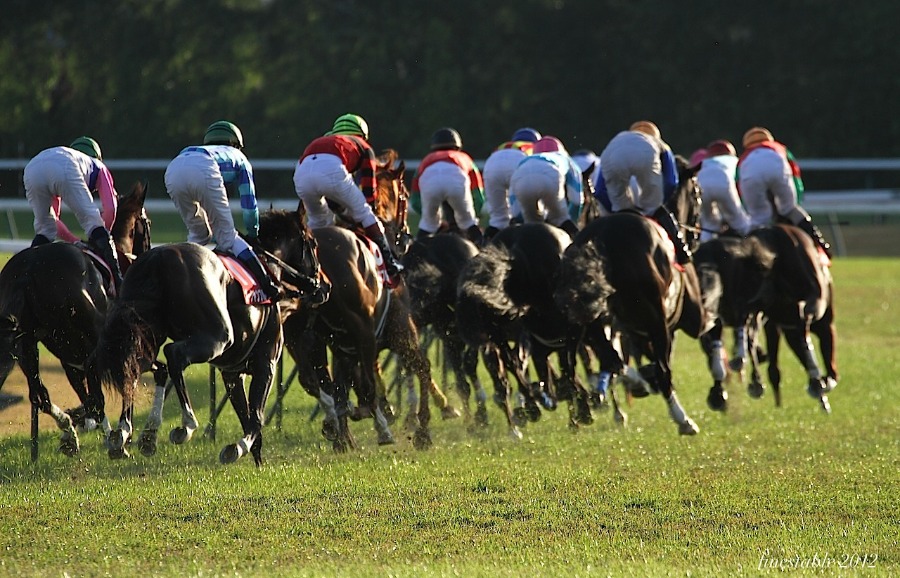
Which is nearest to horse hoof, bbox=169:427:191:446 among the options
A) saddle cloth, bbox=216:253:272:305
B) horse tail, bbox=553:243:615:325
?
saddle cloth, bbox=216:253:272:305

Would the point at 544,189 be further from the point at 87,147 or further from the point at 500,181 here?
the point at 87,147

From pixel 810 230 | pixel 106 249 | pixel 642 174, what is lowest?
pixel 810 230

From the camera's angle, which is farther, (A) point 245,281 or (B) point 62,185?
(B) point 62,185

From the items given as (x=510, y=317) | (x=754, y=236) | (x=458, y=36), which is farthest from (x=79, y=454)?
(x=458, y=36)

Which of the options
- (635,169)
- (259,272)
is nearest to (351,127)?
(635,169)

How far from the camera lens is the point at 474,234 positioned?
39.3 ft

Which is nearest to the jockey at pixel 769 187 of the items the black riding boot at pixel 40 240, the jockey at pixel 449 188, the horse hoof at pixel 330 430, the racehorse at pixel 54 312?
the jockey at pixel 449 188

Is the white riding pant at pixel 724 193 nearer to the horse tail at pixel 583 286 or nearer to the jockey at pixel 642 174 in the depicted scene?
the jockey at pixel 642 174

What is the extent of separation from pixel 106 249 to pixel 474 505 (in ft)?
9.80

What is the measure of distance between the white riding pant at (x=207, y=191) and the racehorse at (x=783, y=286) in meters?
4.61

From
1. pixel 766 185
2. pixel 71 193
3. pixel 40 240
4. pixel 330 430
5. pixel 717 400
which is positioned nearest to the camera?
pixel 71 193

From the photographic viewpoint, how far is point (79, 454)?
9109mm

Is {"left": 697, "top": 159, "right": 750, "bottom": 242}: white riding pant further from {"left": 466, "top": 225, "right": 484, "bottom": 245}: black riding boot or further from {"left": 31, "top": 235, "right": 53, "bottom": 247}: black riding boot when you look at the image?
{"left": 31, "top": 235, "right": 53, "bottom": 247}: black riding boot

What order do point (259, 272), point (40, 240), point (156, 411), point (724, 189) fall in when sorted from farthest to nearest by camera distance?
point (724, 189) < point (40, 240) < point (259, 272) < point (156, 411)
